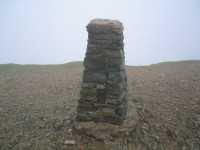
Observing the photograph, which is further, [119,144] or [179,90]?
[179,90]

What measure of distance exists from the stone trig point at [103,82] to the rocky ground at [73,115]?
439 millimetres

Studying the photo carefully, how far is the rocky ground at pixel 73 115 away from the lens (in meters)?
5.41

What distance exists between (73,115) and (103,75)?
279cm

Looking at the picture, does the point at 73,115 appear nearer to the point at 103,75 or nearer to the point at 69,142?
the point at 69,142

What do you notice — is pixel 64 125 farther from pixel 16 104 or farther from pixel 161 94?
pixel 161 94

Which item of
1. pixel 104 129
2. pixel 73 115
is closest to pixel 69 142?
pixel 104 129

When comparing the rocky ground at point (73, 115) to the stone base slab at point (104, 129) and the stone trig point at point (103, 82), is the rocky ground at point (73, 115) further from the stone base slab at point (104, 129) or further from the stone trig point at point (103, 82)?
the stone trig point at point (103, 82)

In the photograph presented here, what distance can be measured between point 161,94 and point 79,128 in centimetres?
485

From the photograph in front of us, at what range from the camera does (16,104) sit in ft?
26.0

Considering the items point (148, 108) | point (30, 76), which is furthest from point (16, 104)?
point (148, 108)

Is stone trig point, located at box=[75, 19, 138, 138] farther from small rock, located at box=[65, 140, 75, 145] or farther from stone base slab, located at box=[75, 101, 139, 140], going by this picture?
small rock, located at box=[65, 140, 75, 145]

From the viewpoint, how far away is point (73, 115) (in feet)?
22.7

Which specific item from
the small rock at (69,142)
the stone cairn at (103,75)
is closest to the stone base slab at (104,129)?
the stone cairn at (103,75)

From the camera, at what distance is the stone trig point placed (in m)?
4.82
